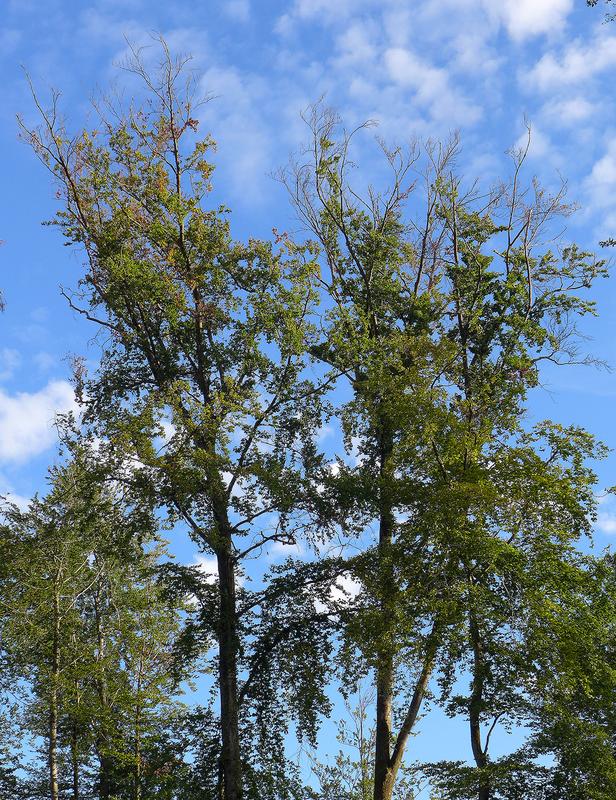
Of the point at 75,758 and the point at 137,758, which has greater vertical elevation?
the point at 75,758

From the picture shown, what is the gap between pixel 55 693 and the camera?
24.0 m

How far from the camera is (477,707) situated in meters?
18.6

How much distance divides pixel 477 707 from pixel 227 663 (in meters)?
5.62

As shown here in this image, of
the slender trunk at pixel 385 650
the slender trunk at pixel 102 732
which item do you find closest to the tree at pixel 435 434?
the slender trunk at pixel 385 650

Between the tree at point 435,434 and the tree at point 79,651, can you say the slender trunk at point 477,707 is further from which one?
the tree at point 79,651

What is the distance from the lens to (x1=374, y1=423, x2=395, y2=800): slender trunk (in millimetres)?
16125

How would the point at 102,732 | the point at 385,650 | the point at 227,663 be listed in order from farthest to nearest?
the point at 102,732 → the point at 227,663 → the point at 385,650

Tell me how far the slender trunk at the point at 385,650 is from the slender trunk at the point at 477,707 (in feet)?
5.62

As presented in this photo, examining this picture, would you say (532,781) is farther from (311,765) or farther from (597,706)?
(311,765)

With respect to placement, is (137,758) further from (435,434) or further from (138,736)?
(435,434)

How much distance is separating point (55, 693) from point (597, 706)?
48.2 ft

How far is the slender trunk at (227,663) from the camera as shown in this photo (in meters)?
17.7

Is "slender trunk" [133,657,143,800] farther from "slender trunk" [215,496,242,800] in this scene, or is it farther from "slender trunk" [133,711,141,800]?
"slender trunk" [215,496,242,800]

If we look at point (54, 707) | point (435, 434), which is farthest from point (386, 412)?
point (54, 707)
